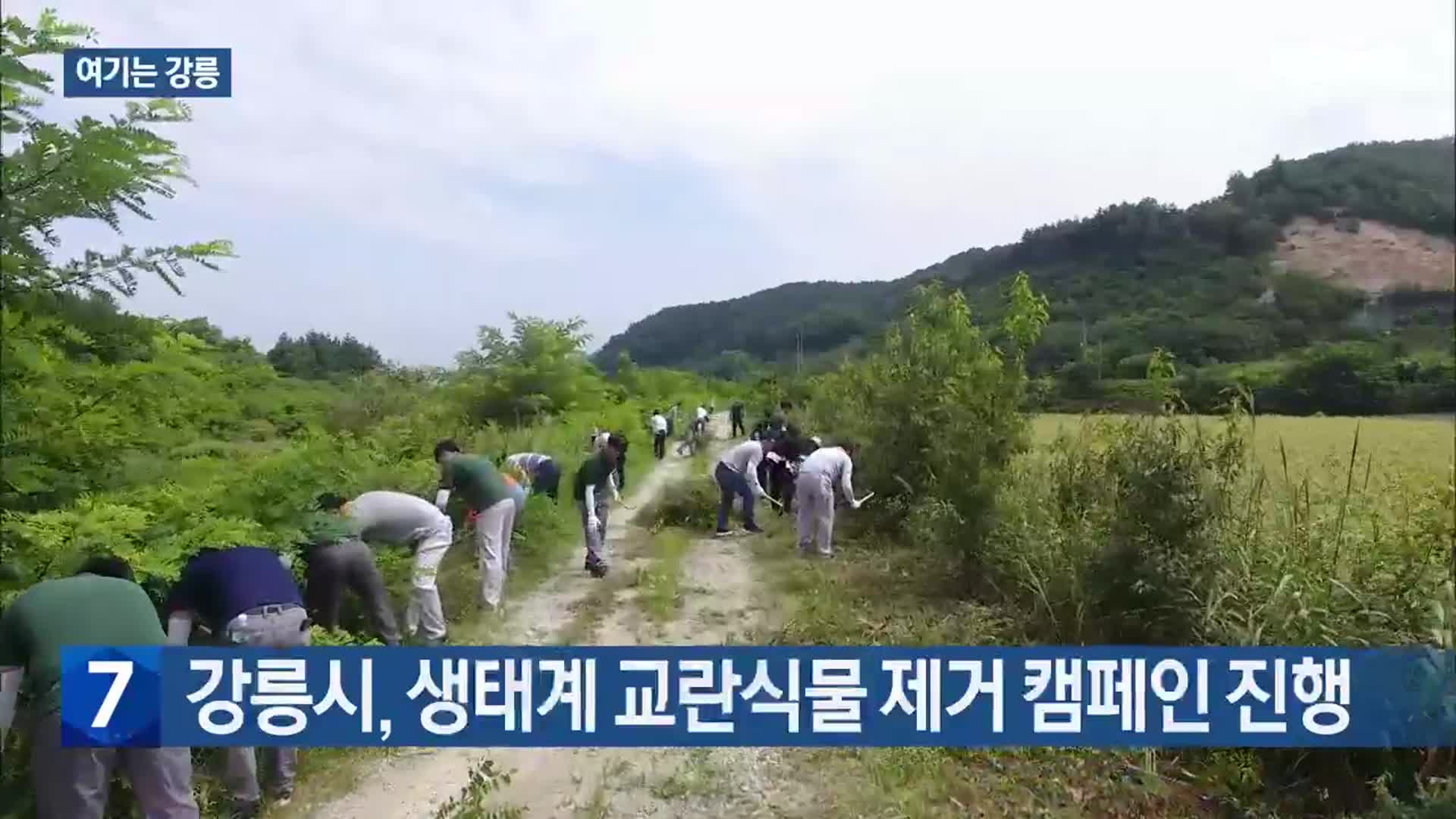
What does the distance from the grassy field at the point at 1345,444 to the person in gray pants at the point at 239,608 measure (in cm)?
460

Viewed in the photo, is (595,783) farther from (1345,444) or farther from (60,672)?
(1345,444)

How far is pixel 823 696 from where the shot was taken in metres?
3.62

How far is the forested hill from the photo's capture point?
18.6ft

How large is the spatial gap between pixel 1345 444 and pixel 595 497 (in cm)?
540

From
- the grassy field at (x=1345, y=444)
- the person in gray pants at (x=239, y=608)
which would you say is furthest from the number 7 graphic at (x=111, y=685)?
the grassy field at (x=1345, y=444)

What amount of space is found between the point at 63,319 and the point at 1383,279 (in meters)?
6.56

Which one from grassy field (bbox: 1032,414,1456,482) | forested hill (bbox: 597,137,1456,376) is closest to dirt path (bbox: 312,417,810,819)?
grassy field (bbox: 1032,414,1456,482)

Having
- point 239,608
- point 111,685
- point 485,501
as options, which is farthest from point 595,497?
point 111,685

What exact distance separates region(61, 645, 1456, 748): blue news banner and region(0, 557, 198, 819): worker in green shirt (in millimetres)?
292

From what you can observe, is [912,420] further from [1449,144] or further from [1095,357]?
[1449,144]

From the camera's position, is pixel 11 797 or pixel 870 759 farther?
pixel 870 759

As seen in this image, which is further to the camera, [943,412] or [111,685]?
[943,412]

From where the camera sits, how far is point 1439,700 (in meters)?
3.51

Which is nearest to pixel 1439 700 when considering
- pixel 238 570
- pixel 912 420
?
pixel 238 570
